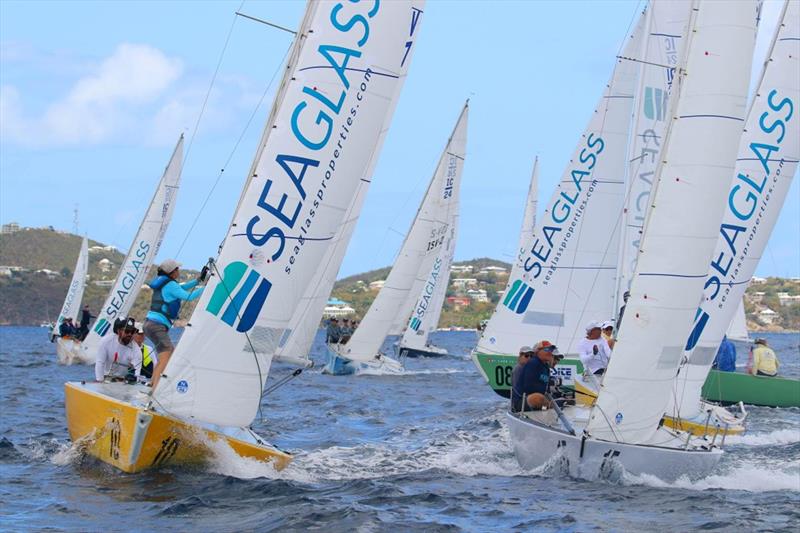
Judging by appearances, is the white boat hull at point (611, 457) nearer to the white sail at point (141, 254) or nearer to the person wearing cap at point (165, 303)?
the person wearing cap at point (165, 303)

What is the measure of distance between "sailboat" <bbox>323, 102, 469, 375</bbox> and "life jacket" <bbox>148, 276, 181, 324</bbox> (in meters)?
19.2

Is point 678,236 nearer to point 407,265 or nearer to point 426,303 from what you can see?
point 407,265

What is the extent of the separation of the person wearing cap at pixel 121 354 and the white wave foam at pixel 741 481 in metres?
5.81

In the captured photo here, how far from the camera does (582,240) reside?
74.2 feet

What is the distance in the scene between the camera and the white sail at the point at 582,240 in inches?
886

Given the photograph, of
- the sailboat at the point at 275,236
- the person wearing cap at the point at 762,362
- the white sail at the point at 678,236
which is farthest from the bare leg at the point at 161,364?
the person wearing cap at the point at 762,362

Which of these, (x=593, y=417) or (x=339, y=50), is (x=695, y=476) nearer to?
(x=593, y=417)

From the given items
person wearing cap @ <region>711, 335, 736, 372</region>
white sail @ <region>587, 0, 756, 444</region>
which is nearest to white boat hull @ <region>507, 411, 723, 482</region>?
white sail @ <region>587, 0, 756, 444</region>

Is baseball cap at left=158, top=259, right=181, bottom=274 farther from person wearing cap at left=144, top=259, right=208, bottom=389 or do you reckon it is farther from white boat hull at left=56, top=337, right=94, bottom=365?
white boat hull at left=56, top=337, right=94, bottom=365

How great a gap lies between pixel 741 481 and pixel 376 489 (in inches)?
166

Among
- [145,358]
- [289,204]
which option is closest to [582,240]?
[145,358]

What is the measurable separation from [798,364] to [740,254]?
2834 centimetres

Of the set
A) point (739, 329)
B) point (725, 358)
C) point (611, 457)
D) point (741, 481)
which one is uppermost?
point (739, 329)

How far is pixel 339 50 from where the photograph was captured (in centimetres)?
Answer: 1185
